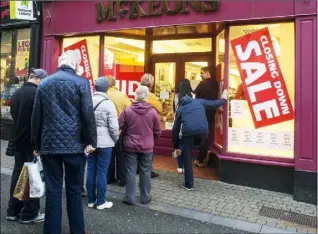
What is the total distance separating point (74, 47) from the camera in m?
8.66

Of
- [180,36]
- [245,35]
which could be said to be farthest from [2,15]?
[245,35]

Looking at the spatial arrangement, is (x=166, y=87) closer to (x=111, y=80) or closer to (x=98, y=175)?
(x=111, y=80)

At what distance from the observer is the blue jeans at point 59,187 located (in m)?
3.76

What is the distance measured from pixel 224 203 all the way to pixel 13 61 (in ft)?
24.0

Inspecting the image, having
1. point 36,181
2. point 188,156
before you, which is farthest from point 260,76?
point 36,181

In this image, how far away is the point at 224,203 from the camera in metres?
5.37

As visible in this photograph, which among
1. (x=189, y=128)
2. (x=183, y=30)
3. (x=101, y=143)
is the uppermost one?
(x=183, y=30)

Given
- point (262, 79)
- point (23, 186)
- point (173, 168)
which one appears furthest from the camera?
point (173, 168)

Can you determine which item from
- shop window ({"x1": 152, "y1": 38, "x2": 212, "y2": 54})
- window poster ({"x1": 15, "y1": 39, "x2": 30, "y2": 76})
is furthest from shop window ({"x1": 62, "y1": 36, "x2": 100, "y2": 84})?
window poster ({"x1": 15, "y1": 39, "x2": 30, "y2": 76})

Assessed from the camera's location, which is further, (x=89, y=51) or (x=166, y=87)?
(x=166, y=87)

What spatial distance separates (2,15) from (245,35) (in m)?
6.88

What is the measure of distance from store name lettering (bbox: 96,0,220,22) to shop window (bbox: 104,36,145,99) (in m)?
0.87

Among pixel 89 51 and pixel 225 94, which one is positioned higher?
pixel 89 51

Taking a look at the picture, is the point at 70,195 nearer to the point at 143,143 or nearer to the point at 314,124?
the point at 143,143
